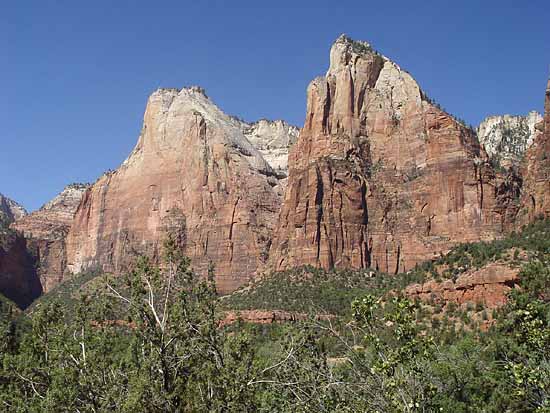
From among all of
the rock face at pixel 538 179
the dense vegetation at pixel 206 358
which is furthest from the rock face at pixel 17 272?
the dense vegetation at pixel 206 358

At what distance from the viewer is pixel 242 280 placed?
104 metres

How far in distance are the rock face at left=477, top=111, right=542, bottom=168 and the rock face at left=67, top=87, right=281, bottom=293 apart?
42643 millimetres

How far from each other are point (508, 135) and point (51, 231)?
107 meters

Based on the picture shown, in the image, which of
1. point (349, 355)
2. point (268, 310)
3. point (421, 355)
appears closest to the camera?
point (421, 355)

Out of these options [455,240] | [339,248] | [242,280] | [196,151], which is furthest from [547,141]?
[196,151]

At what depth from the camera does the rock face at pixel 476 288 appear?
52.3 metres

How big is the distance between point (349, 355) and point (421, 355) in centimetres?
166

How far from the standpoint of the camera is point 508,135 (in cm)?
14475

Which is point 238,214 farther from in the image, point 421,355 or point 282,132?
point 421,355

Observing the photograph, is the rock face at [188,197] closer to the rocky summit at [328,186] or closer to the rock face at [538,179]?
A: the rocky summit at [328,186]

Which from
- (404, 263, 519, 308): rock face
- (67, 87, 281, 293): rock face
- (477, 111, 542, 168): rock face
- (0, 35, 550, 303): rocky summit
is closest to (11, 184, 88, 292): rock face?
(0, 35, 550, 303): rocky summit

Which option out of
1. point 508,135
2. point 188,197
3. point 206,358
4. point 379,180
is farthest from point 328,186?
point 206,358

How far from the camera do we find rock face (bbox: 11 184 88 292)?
13788cm

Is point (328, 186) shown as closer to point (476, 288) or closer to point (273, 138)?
point (476, 288)
